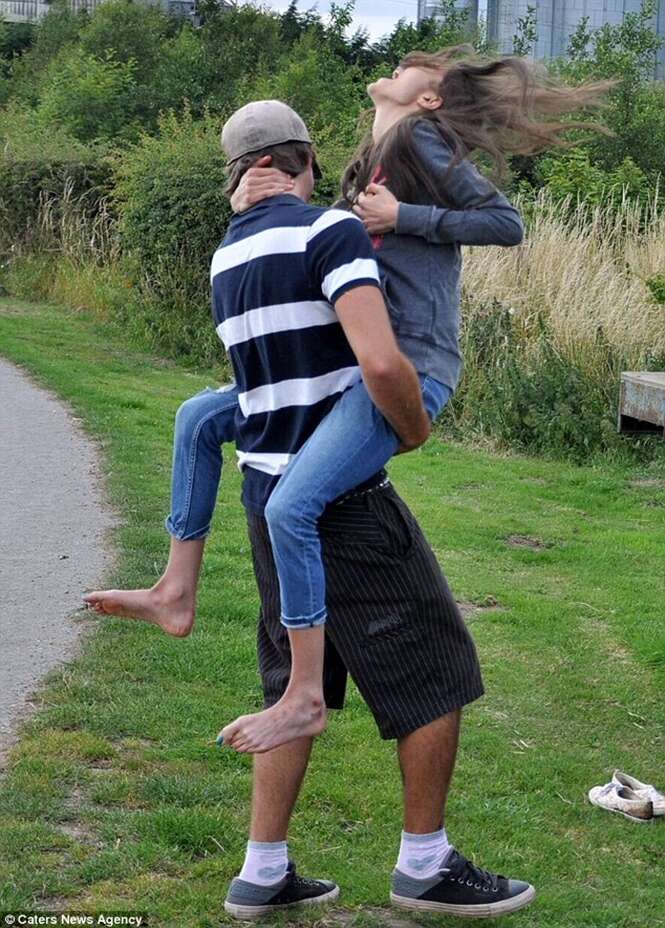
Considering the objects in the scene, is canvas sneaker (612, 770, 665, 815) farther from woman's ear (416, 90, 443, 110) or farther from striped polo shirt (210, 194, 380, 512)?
woman's ear (416, 90, 443, 110)

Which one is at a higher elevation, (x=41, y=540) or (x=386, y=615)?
(x=386, y=615)

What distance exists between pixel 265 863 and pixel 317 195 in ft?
42.4

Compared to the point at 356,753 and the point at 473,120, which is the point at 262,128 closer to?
the point at 473,120

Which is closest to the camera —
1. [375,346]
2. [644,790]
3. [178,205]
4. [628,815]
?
[375,346]

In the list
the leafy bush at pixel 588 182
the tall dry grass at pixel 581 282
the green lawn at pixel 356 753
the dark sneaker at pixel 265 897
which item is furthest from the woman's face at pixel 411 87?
the leafy bush at pixel 588 182

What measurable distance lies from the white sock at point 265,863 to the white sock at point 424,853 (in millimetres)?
322

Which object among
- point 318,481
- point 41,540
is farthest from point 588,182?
point 318,481

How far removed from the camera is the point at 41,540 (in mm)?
7793

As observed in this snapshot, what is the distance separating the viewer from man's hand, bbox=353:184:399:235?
348cm

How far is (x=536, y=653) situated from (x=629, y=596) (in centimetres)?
119

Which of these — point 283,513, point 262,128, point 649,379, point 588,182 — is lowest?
point 283,513

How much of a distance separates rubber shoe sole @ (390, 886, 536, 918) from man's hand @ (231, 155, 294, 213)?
1794 mm

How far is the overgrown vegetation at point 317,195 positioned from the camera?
11.9m

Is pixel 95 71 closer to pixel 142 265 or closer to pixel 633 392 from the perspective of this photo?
pixel 142 265
